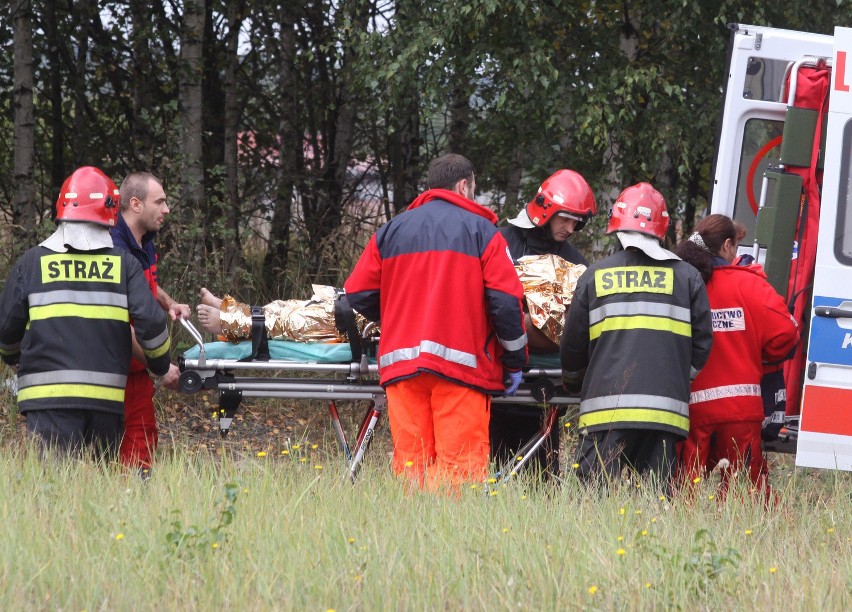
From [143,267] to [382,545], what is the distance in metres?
2.20

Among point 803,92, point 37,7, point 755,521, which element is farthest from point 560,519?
point 37,7

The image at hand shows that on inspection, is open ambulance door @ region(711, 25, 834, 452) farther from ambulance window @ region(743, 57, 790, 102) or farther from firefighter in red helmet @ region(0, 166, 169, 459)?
firefighter in red helmet @ region(0, 166, 169, 459)

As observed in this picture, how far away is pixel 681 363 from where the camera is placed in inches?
192

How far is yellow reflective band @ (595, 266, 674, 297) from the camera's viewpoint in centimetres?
484

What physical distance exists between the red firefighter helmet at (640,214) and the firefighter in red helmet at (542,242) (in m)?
0.63

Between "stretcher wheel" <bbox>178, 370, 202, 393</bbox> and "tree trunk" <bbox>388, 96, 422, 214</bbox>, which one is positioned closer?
"stretcher wheel" <bbox>178, 370, 202, 393</bbox>

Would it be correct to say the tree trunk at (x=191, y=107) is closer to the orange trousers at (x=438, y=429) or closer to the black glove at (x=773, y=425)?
the orange trousers at (x=438, y=429)

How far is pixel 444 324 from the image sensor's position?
4.90 metres

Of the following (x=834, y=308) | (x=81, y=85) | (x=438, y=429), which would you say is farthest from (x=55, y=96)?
(x=834, y=308)

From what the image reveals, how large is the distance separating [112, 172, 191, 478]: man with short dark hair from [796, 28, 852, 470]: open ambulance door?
2877mm

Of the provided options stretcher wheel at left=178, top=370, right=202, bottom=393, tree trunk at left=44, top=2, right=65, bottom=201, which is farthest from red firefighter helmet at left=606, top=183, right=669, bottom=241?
tree trunk at left=44, top=2, right=65, bottom=201

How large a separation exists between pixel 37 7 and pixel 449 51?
444cm

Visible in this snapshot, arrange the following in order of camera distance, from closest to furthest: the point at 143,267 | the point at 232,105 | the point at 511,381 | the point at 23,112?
the point at 511,381 < the point at 143,267 < the point at 23,112 < the point at 232,105

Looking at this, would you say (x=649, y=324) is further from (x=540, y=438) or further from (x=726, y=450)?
(x=540, y=438)
